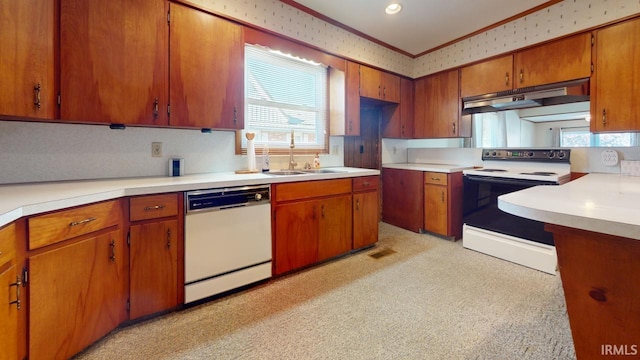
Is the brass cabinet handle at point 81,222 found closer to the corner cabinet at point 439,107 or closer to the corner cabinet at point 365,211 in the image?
the corner cabinet at point 365,211

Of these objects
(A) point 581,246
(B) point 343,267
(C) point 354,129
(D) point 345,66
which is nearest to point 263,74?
(D) point 345,66

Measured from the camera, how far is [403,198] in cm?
368

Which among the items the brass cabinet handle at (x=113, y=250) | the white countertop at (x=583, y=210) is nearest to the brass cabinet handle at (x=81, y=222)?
the brass cabinet handle at (x=113, y=250)

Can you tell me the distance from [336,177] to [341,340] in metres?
1.37

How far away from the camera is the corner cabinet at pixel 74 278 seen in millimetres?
1195

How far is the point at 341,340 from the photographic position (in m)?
1.56

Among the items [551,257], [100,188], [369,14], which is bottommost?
[551,257]

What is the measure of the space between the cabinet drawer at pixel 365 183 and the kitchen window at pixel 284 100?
2.43 ft

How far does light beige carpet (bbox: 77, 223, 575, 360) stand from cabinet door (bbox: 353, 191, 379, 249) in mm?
400

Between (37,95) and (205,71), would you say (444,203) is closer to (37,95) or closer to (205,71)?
(205,71)

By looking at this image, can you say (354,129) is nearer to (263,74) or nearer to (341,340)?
(263,74)

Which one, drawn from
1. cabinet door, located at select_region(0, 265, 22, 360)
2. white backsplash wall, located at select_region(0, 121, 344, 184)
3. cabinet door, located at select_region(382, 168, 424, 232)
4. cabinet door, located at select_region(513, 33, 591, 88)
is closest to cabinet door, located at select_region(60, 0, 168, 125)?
white backsplash wall, located at select_region(0, 121, 344, 184)

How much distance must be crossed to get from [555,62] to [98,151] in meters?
4.09

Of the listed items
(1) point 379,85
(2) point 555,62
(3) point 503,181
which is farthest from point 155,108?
(2) point 555,62
